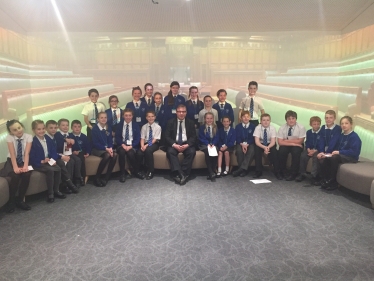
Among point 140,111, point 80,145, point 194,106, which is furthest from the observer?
point 194,106

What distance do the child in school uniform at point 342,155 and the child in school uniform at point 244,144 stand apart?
3.62 ft

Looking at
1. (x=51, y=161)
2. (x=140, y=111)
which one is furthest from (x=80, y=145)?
(x=140, y=111)

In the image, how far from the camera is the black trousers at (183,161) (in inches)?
187

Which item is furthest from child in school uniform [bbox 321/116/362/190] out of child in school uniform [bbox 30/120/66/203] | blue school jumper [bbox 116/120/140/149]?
child in school uniform [bbox 30/120/66/203]

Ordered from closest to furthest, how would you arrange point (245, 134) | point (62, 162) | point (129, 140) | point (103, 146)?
point (62, 162)
point (103, 146)
point (129, 140)
point (245, 134)

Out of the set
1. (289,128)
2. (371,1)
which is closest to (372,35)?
(371,1)

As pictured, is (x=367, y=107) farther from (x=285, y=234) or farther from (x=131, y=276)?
(x=131, y=276)

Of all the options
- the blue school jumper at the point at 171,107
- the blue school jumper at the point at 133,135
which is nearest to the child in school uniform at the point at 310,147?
the blue school jumper at the point at 171,107

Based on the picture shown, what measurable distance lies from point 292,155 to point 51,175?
343 centimetres

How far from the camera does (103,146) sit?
15.7 feet

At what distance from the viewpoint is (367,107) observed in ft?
16.5

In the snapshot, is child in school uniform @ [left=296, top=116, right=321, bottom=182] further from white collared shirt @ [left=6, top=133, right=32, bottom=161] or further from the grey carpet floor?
white collared shirt @ [left=6, top=133, right=32, bottom=161]

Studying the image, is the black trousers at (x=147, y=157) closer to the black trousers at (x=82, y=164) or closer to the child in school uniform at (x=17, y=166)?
the black trousers at (x=82, y=164)

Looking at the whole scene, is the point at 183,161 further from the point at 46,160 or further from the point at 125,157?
the point at 46,160
